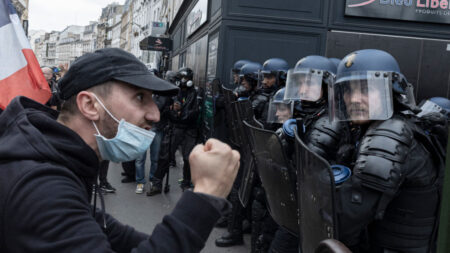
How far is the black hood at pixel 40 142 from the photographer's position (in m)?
1.20

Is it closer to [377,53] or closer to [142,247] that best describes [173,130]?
[377,53]

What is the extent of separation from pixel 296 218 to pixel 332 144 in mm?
804

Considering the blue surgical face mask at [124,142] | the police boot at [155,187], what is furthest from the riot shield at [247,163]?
the police boot at [155,187]

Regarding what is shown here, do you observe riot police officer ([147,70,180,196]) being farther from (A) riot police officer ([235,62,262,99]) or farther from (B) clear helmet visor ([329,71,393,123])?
(B) clear helmet visor ([329,71,393,123])

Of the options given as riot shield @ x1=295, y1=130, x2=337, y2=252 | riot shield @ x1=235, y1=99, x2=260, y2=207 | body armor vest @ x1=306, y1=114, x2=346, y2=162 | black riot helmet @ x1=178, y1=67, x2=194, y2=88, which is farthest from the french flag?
black riot helmet @ x1=178, y1=67, x2=194, y2=88

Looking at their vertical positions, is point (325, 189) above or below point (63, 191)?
below

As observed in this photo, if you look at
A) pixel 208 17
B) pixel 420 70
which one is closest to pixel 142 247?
pixel 420 70

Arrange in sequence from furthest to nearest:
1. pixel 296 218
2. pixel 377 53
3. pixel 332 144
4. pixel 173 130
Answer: pixel 173 130, pixel 332 144, pixel 377 53, pixel 296 218

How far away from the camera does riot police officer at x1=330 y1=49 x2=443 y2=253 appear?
6.77ft

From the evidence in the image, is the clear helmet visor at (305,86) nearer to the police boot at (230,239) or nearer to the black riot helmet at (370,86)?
the black riot helmet at (370,86)

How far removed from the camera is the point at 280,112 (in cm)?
450

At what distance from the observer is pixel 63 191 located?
1135mm

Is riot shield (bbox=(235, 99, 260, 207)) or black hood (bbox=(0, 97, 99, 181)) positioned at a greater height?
black hood (bbox=(0, 97, 99, 181))

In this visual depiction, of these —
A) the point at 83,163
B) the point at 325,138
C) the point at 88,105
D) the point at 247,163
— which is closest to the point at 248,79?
the point at 247,163
